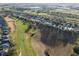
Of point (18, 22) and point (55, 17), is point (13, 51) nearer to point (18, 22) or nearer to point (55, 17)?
point (18, 22)

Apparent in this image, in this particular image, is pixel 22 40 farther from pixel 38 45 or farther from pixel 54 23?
pixel 54 23

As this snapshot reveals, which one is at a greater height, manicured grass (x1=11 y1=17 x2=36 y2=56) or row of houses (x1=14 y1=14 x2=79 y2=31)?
row of houses (x1=14 y1=14 x2=79 y2=31)

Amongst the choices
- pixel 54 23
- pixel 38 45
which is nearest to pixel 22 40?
pixel 38 45

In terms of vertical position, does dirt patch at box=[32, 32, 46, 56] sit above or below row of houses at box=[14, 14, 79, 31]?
below

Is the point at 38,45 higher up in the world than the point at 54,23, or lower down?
lower down

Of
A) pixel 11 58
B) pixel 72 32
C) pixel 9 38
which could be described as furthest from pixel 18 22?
pixel 72 32

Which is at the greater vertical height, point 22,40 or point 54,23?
point 54,23

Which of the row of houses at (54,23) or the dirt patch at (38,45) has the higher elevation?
the row of houses at (54,23)

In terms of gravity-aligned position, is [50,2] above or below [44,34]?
above
